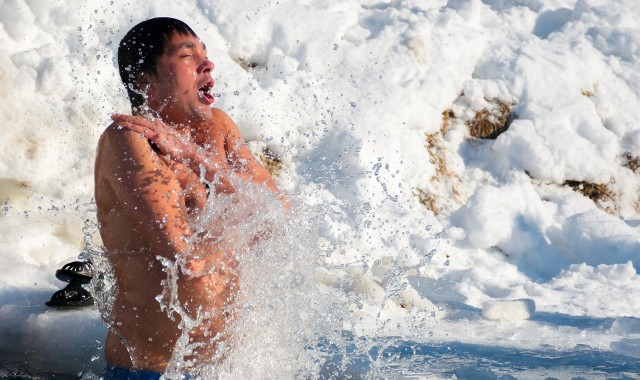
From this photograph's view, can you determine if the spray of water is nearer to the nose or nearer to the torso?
the torso

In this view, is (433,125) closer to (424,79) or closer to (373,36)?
(424,79)

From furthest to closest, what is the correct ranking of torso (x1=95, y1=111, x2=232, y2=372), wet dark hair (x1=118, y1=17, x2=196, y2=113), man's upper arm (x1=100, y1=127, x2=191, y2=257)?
wet dark hair (x1=118, y1=17, x2=196, y2=113), torso (x1=95, y1=111, x2=232, y2=372), man's upper arm (x1=100, y1=127, x2=191, y2=257)

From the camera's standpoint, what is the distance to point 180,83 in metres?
2.38

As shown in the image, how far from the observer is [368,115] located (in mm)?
5168

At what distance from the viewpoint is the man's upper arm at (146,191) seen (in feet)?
7.00

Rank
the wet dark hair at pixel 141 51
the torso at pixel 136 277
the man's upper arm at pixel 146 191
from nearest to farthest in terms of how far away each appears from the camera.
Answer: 1. the man's upper arm at pixel 146 191
2. the torso at pixel 136 277
3. the wet dark hair at pixel 141 51

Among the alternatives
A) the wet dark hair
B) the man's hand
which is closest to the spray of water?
the man's hand

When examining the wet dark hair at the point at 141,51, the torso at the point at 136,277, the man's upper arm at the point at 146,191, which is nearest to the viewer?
the man's upper arm at the point at 146,191

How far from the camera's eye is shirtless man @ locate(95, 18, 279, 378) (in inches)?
85.0

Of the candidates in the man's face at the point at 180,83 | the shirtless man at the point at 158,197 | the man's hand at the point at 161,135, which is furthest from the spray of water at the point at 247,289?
the man's face at the point at 180,83

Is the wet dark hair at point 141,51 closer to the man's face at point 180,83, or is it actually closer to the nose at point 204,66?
the man's face at point 180,83

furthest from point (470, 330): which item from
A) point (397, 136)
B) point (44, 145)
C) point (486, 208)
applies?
point (44, 145)

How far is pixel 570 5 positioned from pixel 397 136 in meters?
2.31

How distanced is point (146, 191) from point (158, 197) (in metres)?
0.03
